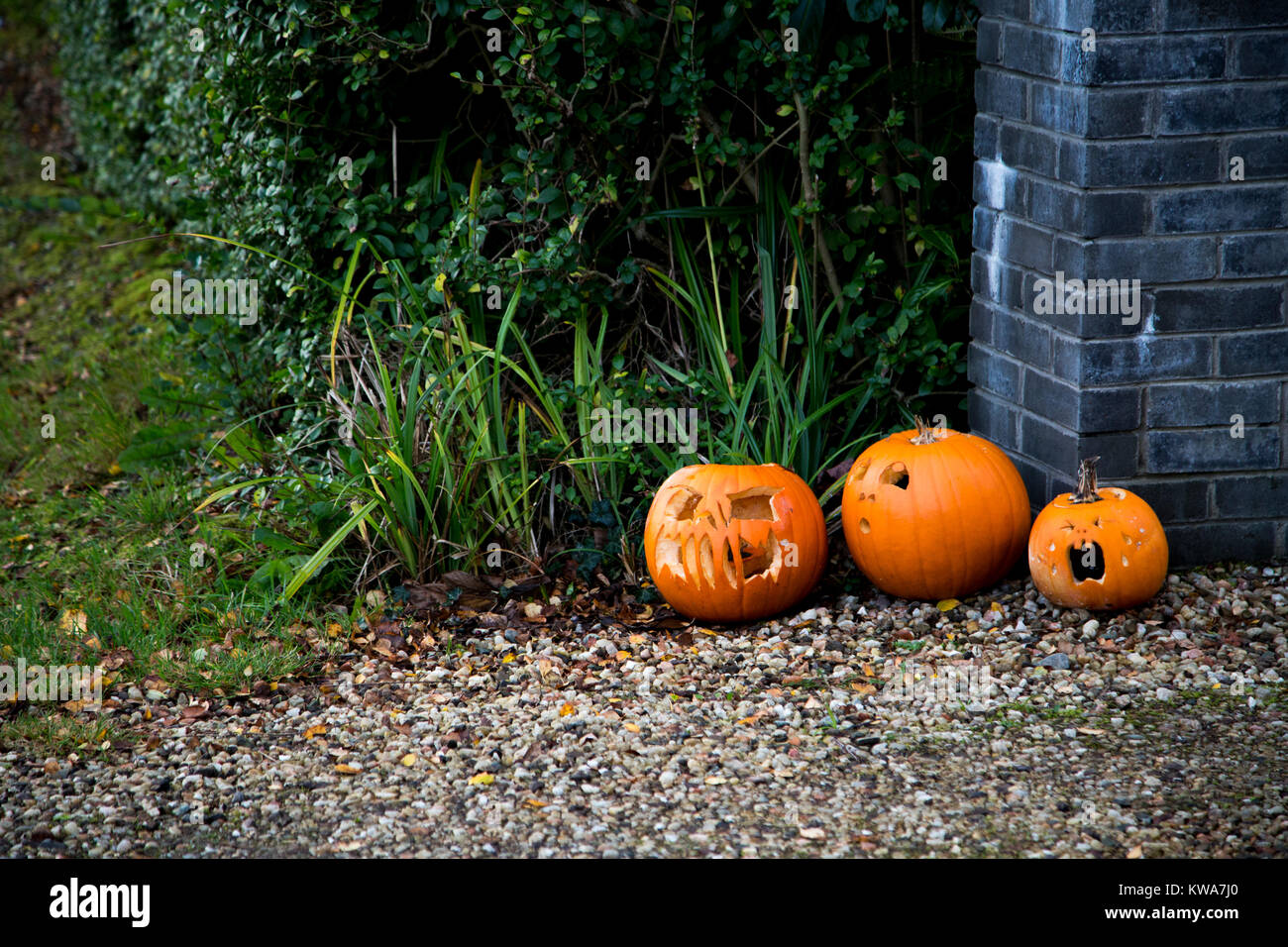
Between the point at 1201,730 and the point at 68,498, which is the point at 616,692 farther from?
the point at 68,498

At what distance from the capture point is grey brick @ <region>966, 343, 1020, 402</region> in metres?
3.59

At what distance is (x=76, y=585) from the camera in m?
3.88

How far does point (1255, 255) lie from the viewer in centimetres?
326

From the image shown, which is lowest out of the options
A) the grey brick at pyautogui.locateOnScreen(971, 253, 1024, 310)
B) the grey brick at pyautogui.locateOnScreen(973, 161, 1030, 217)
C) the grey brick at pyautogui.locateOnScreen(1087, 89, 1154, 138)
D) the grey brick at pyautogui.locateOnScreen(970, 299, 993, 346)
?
the grey brick at pyautogui.locateOnScreen(970, 299, 993, 346)

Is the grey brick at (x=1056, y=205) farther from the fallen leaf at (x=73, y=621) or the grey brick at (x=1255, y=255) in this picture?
the fallen leaf at (x=73, y=621)

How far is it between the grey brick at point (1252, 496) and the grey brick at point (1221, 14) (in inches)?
46.2

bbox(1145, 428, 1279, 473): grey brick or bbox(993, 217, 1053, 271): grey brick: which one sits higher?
bbox(993, 217, 1053, 271): grey brick

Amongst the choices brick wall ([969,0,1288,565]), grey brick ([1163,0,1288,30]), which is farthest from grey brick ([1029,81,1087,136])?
grey brick ([1163,0,1288,30])

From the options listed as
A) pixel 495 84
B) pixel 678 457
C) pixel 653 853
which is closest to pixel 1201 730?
pixel 653 853

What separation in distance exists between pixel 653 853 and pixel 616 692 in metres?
0.73

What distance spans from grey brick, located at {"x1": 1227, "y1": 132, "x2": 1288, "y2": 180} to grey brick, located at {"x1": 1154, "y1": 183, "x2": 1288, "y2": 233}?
1.4 inches

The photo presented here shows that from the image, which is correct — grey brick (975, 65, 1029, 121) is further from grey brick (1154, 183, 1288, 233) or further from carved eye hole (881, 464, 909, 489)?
carved eye hole (881, 464, 909, 489)

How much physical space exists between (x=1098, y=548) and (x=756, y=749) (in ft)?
3.65

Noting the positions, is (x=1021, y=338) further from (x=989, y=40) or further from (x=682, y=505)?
(x=682, y=505)
